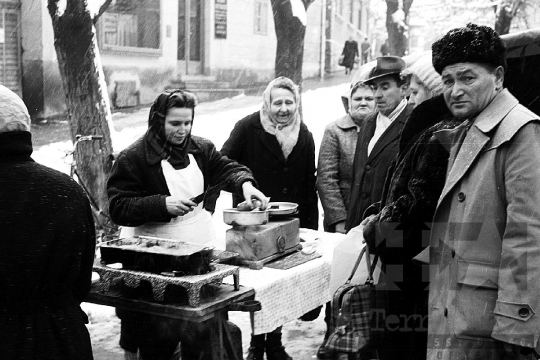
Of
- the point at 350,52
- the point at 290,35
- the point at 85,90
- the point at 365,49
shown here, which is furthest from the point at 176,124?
the point at 365,49

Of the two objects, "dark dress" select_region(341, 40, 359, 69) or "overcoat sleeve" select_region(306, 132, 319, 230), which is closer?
"overcoat sleeve" select_region(306, 132, 319, 230)

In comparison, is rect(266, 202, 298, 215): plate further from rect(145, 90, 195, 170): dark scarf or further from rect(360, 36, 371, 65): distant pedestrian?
rect(360, 36, 371, 65): distant pedestrian

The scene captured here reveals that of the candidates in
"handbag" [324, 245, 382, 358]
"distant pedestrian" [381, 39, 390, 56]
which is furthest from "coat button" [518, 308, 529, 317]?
"distant pedestrian" [381, 39, 390, 56]

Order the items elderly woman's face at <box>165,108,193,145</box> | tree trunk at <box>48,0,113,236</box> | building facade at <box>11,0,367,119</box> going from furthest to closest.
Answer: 1. tree trunk at <box>48,0,113,236</box>
2. building facade at <box>11,0,367,119</box>
3. elderly woman's face at <box>165,108,193,145</box>

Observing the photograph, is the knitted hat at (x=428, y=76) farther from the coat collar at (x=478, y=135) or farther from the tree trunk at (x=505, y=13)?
the tree trunk at (x=505, y=13)

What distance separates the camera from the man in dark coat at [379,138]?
14.0 ft

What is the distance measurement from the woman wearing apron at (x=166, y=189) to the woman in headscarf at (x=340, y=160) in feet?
3.27

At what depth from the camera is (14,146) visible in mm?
2523

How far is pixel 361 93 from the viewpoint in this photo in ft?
16.9

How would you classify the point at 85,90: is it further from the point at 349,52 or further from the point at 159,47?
the point at 349,52

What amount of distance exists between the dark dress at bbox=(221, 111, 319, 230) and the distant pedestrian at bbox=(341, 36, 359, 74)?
485cm

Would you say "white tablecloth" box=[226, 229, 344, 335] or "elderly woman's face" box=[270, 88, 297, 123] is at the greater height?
"elderly woman's face" box=[270, 88, 297, 123]

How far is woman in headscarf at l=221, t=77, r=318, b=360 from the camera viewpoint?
5074 mm

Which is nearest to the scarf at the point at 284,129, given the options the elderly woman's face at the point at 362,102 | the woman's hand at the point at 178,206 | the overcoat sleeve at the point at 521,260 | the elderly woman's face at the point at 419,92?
the elderly woman's face at the point at 362,102
